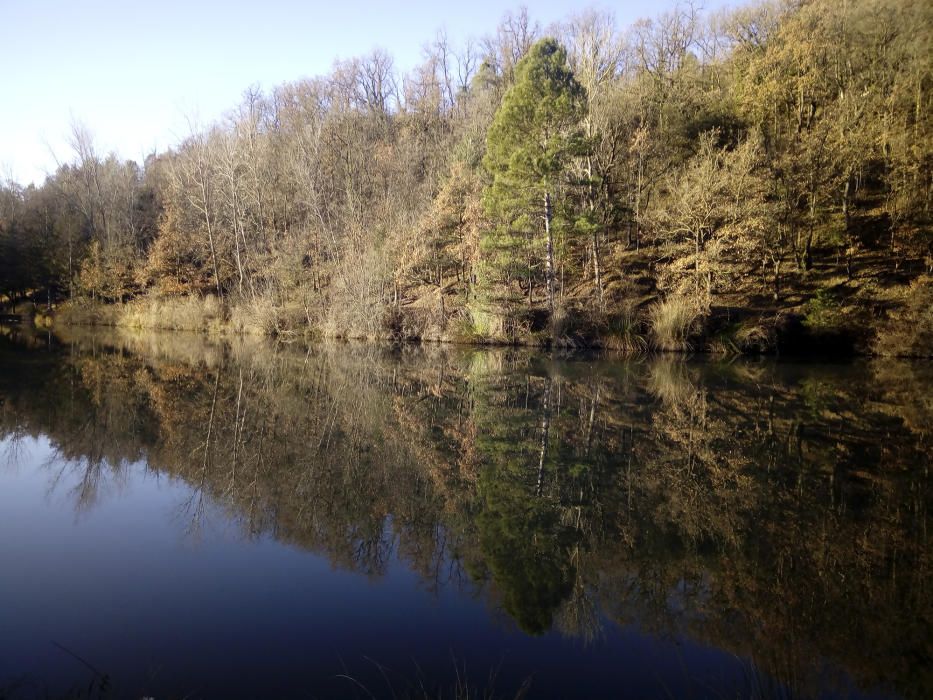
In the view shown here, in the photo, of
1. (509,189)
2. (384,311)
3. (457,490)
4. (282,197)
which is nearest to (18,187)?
(282,197)

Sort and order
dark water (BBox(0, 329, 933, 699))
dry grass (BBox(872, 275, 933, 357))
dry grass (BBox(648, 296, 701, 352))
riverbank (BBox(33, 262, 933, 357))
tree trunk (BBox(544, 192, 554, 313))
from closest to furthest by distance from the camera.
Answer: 1. dark water (BBox(0, 329, 933, 699))
2. dry grass (BBox(872, 275, 933, 357))
3. riverbank (BBox(33, 262, 933, 357))
4. dry grass (BBox(648, 296, 701, 352))
5. tree trunk (BBox(544, 192, 554, 313))

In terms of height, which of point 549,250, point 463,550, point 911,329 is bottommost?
point 463,550

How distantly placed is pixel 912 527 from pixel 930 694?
342 cm

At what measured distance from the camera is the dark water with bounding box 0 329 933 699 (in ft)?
14.5

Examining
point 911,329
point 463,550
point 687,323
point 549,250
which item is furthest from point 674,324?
point 463,550

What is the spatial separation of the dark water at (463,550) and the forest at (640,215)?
14.5m

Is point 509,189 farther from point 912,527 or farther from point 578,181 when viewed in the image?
point 912,527

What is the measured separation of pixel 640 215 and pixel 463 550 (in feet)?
92.3

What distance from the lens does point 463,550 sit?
21.0 ft

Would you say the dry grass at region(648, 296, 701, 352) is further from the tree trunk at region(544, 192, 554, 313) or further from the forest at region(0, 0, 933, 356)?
the tree trunk at region(544, 192, 554, 313)

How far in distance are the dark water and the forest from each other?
47.4 ft

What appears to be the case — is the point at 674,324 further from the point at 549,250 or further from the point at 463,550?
the point at 463,550

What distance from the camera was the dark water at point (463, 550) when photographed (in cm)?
441

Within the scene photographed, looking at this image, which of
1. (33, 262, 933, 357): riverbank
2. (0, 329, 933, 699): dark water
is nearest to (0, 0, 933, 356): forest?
(33, 262, 933, 357): riverbank
